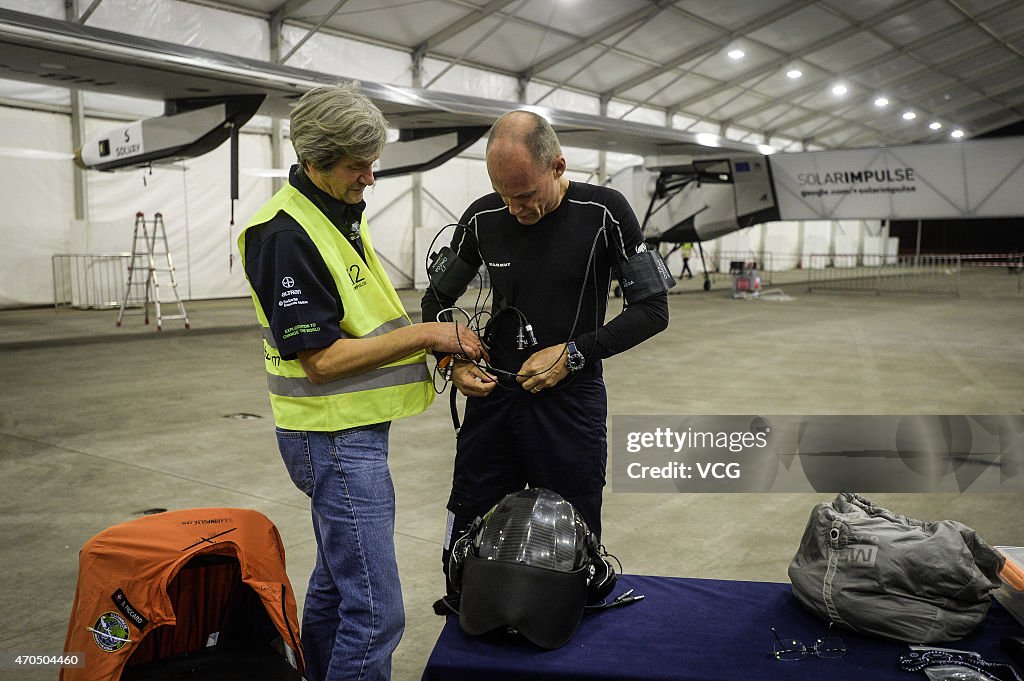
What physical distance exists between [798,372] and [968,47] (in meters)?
14.5

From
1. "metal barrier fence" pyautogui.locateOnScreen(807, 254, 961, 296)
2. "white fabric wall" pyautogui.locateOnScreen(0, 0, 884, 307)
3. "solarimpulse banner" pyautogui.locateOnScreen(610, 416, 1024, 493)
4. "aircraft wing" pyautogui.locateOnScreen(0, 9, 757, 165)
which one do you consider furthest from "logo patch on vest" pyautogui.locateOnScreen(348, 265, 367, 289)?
"metal barrier fence" pyautogui.locateOnScreen(807, 254, 961, 296)

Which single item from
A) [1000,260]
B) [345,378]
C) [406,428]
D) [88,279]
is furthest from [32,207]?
[1000,260]

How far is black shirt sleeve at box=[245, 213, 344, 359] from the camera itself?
1.68 m

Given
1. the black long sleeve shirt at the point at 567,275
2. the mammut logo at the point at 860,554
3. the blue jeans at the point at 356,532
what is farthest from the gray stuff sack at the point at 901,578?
the blue jeans at the point at 356,532

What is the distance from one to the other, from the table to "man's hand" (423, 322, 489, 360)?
0.69m

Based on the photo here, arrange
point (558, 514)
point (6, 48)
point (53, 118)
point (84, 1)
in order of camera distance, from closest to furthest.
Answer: point (558, 514) → point (6, 48) → point (84, 1) → point (53, 118)

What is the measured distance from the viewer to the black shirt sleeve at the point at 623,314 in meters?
2.17

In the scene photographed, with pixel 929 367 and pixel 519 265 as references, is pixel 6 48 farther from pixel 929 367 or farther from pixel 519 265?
pixel 929 367

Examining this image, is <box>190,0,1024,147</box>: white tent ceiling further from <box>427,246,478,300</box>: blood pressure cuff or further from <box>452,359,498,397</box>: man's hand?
<box>452,359,498,397</box>: man's hand

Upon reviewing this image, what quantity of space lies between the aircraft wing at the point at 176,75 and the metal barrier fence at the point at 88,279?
5266 mm

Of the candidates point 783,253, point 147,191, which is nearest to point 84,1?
point 147,191

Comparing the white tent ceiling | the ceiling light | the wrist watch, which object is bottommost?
the wrist watch

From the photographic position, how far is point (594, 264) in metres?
2.22

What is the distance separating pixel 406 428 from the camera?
577 cm
